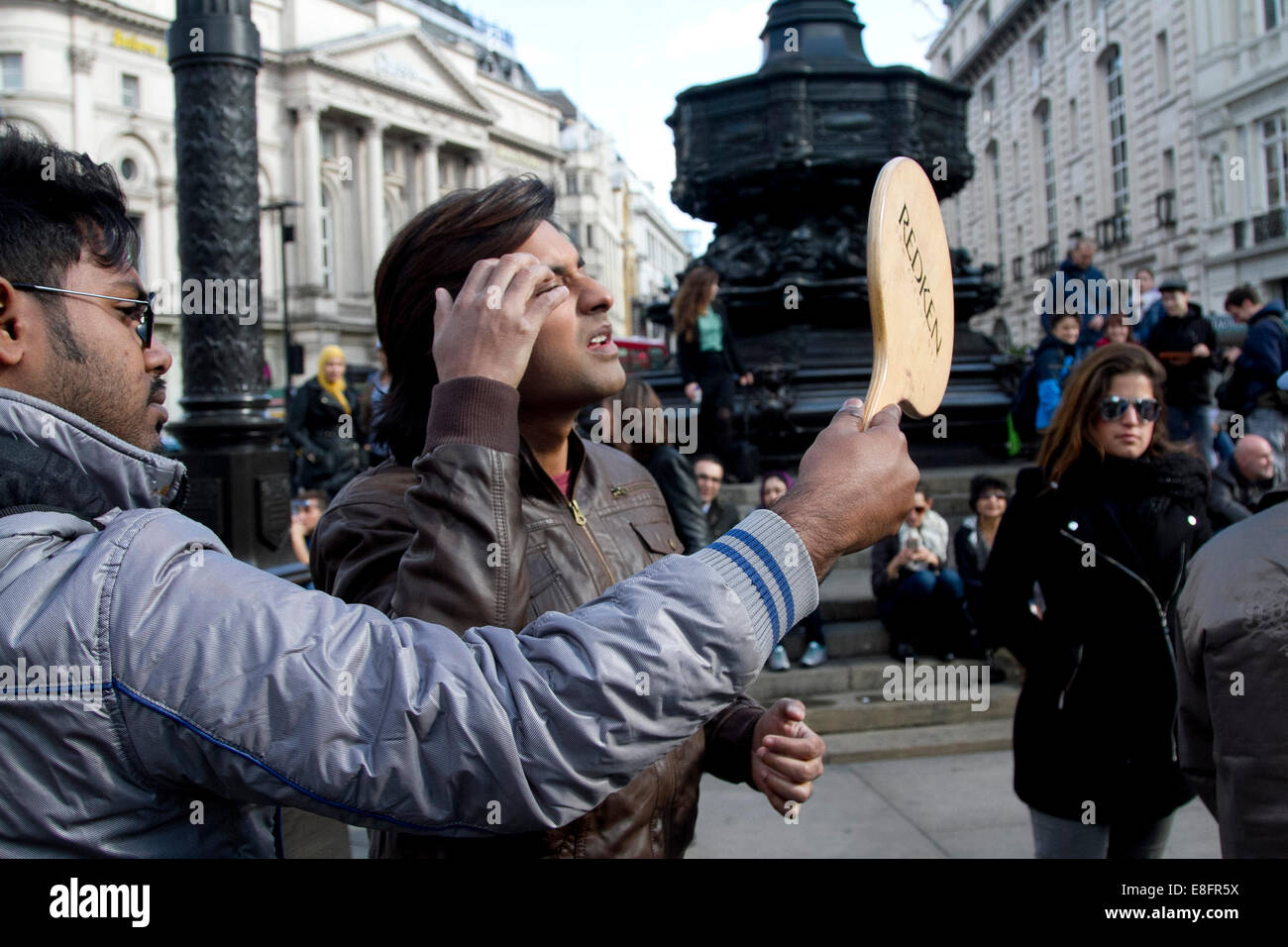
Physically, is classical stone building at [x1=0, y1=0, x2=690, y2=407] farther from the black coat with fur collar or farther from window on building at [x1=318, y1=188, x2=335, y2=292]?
the black coat with fur collar

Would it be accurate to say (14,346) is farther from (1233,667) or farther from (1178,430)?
(1178,430)

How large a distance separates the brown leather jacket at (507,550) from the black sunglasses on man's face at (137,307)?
41cm

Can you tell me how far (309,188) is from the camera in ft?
171

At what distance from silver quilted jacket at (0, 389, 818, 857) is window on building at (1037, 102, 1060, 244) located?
4764 centimetres

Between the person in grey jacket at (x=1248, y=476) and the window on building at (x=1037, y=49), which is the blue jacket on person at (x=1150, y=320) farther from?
the window on building at (x=1037, y=49)

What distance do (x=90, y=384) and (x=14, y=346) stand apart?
90 millimetres

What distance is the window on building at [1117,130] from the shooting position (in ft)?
126

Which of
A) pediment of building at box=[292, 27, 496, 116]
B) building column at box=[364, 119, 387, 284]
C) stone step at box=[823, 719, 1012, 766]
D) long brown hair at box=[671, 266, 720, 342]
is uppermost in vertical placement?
pediment of building at box=[292, 27, 496, 116]

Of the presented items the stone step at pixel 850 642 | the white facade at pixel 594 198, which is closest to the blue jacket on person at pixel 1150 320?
the stone step at pixel 850 642

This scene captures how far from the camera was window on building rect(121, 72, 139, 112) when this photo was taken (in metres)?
44.8

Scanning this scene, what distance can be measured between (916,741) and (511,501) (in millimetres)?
4452

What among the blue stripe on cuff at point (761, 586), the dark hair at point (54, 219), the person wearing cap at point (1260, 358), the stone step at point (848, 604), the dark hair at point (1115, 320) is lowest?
the stone step at point (848, 604)

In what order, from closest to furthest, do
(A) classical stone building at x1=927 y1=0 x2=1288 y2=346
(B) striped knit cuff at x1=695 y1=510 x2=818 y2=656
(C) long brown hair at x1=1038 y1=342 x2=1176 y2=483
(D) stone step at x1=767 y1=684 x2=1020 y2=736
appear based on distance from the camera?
(B) striped knit cuff at x1=695 y1=510 x2=818 y2=656 < (C) long brown hair at x1=1038 y1=342 x2=1176 y2=483 < (D) stone step at x1=767 y1=684 x2=1020 y2=736 < (A) classical stone building at x1=927 y1=0 x2=1288 y2=346

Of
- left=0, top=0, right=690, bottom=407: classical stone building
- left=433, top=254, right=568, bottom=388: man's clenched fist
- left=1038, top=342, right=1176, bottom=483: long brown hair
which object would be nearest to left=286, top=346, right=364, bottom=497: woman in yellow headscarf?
left=1038, top=342, right=1176, bottom=483: long brown hair
